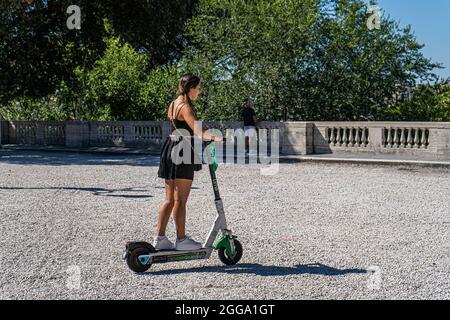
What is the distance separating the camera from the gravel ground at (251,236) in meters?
5.53

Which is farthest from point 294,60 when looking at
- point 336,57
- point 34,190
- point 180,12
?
point 34,190

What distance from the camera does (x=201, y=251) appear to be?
631 cm

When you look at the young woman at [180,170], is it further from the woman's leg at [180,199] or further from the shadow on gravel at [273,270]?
the shadow on gravel at [273,270]

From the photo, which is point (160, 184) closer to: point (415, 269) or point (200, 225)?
point (200, 225)

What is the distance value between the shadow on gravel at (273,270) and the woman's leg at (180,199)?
1.30ft

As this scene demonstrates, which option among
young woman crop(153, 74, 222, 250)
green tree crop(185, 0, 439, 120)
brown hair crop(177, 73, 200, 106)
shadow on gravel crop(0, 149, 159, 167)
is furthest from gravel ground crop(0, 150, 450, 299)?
green tree crop(185, 0, 439, 120)

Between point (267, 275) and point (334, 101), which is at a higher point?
point (334, 101)

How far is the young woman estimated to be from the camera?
6.13 meters

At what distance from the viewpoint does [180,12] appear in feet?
110

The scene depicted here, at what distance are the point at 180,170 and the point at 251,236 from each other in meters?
2.09

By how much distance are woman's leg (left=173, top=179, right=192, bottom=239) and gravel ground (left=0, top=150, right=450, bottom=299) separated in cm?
42

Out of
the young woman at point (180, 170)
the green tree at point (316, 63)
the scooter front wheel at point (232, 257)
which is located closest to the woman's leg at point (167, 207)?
the young woman at point (180, 170)

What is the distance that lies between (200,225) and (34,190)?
539 centimetres

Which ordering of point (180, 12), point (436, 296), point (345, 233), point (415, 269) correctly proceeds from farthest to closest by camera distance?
1. point (180, 12)
2. point (345, 233)
3. point (415, 269)
4. point (436, 296)
